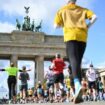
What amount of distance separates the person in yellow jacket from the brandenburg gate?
44.5 m

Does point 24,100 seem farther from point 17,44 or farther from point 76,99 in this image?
point 17,44

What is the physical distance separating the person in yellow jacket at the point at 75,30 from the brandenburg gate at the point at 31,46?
146 feet

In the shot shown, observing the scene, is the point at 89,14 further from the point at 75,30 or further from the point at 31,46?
the point at 31,46

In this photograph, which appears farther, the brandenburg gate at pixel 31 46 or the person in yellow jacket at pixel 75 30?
the brandenburg gate at pixel 31 46

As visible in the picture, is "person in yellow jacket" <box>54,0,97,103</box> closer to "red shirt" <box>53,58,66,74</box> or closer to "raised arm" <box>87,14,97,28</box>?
"raised arm" <box>87,14,97,28</box>

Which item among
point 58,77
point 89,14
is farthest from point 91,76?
point 89,14

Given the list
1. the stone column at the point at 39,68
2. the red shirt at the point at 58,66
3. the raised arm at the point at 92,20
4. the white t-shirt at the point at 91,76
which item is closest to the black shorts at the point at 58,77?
the red shirt at the point at 58,66

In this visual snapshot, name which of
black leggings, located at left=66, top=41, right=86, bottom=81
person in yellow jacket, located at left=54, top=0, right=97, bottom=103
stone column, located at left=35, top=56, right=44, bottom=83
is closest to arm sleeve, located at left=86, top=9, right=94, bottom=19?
person in yellow jacket, located at left=54, top=0, right=97, bottom=103

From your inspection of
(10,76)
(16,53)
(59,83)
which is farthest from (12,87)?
(16,53)

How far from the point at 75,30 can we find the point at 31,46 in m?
45.7

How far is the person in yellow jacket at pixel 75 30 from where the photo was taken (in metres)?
7.47

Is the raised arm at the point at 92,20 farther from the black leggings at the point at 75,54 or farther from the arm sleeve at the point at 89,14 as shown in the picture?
the black leggings at the point at 75,54

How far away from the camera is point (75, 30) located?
24.9ft

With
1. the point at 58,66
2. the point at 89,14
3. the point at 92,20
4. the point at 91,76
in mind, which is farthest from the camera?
the point at 91,76
